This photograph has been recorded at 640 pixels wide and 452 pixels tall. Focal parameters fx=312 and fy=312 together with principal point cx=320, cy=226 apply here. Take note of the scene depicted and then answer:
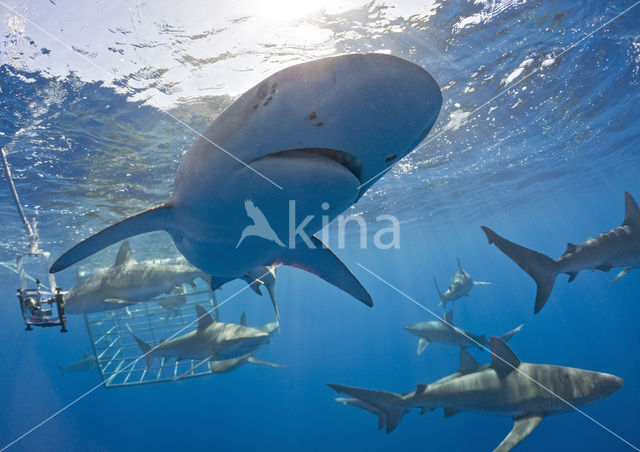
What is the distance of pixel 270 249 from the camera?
3791mm

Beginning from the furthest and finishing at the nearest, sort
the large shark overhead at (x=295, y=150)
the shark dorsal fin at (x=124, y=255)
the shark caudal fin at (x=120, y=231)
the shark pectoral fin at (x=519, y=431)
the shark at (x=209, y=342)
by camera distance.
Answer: the shark dorsal fin at (x=124, y=255)
the shark at (x=209, y=342)
the shark pectoral fin at (x=519, y=431)
the shark caudal fin at (x=120, y=231)
the large shark overhead at (x=295, y=150)

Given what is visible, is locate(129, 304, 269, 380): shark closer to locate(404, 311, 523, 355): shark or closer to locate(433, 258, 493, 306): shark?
locate(404, 311, 523, 355): shark

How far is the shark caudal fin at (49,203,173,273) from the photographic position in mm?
3006

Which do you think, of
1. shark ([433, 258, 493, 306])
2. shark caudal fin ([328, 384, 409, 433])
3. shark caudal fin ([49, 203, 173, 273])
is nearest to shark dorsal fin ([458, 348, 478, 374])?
shark caudal fin ([328, 384, 409, 433])

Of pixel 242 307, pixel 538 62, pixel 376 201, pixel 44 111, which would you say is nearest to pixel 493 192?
pixel 376 201

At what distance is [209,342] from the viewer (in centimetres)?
805

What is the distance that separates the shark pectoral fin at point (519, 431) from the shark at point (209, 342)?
18.4ft

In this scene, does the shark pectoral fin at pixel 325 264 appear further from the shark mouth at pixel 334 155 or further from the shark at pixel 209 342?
the shark at pixel 209 342

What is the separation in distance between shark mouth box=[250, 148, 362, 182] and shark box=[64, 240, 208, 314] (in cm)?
738

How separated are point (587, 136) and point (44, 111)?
25761 millimetres

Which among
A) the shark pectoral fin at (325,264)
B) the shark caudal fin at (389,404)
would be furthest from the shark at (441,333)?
the shark pectoral fin at (325,264)

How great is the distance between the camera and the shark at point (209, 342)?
315 inches

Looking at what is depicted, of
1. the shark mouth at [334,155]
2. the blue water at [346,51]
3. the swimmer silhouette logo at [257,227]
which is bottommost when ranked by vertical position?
the swimmer silhouette logo at [257,227]

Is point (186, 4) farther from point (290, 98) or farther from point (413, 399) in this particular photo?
point (413, 399)
